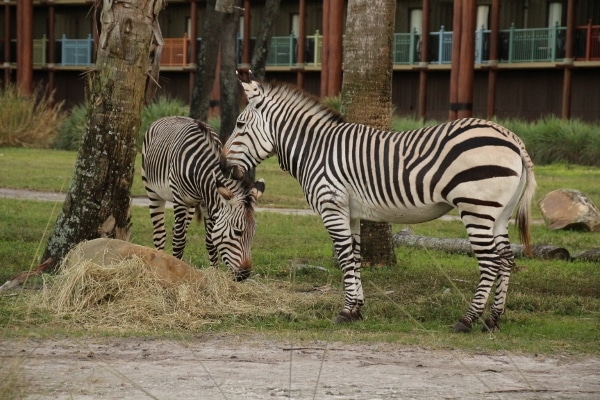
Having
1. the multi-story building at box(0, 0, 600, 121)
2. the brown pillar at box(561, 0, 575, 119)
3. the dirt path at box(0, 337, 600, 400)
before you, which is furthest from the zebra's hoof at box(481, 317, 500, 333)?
the multi-story building at box(0, 0, 600, 121)

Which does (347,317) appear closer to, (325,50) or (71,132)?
(71,132)

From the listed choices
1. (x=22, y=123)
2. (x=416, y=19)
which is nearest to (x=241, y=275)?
(x=22, y=123)

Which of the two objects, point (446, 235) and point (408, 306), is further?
point (446, 235)

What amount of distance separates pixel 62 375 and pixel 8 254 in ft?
21.8

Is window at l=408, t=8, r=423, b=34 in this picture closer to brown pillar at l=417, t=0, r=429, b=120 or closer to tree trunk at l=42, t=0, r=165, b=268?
brown pillar at l=417, t=0, r=429, b=120

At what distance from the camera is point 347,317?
10070mm

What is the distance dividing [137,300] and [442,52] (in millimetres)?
33733

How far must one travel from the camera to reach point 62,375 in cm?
752

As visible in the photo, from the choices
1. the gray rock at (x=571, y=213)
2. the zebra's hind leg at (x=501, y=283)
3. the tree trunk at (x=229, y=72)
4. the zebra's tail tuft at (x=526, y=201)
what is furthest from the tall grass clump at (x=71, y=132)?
the zebra's hind leg at (x=501, y=283)

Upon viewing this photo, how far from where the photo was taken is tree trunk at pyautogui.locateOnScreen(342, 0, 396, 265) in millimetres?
13398

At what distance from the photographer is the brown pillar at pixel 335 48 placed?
3903cm

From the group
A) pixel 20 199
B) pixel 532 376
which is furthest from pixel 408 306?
pixel 20 199

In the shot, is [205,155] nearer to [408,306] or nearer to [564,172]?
[408,306]

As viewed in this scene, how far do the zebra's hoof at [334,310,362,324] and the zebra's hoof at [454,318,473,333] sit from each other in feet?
3.08
